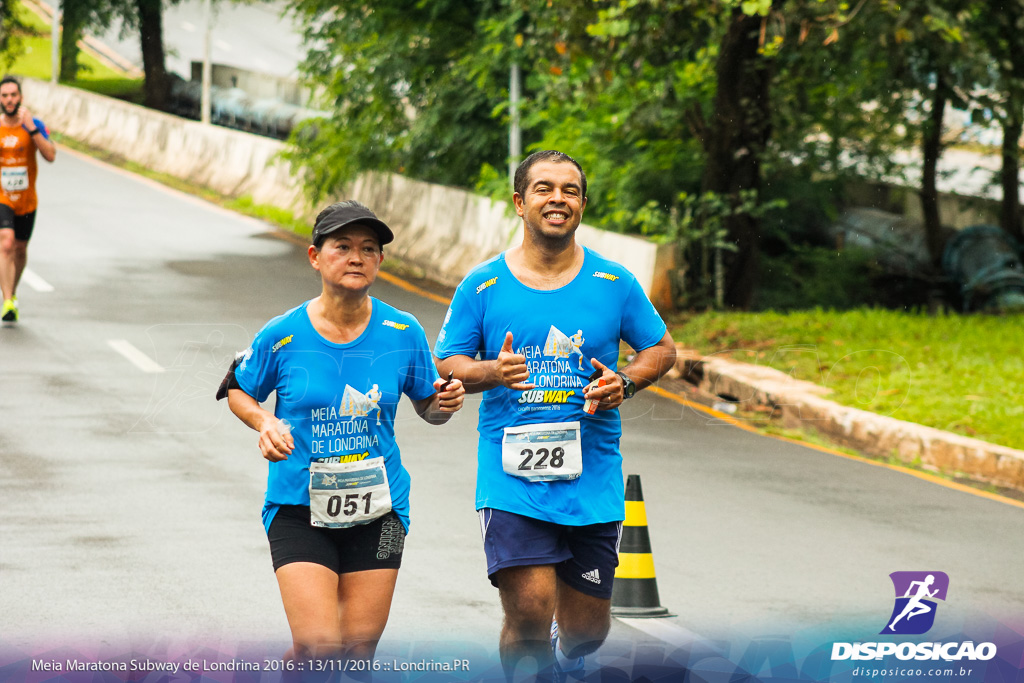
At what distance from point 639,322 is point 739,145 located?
1072cm

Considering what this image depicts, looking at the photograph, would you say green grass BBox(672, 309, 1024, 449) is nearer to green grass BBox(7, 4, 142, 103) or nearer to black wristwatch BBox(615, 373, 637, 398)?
black wristwatch BBox(615, 373, 637, 398)

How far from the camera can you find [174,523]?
7.86m

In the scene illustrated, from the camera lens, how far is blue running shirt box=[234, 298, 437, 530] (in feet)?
14.6

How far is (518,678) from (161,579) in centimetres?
278

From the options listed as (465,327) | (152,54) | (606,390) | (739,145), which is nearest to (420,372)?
(465,327)

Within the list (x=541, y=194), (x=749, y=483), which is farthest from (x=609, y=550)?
(x=749, y=483)

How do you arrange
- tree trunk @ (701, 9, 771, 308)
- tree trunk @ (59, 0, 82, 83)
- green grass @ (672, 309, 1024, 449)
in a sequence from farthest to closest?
tree trunk @ (59, 0, 82, 83)
tree trunk @ (701, 9, 771, 308)
green grass @ (672, 309, 1024, 449)

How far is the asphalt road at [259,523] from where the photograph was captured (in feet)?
21.2

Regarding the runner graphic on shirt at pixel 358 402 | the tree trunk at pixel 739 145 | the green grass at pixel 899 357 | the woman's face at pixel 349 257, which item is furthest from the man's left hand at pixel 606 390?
the tree trunk at pixel 739 145

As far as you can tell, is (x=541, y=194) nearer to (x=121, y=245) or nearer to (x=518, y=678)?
(x=518, y=678)

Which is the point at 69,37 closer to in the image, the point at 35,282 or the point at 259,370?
the point at 35,282

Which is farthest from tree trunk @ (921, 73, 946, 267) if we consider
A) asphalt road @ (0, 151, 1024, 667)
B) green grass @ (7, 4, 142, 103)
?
green grass @ (7, 4, 142, 103)

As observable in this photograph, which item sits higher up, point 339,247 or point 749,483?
point 339,247

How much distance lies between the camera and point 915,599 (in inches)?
253
